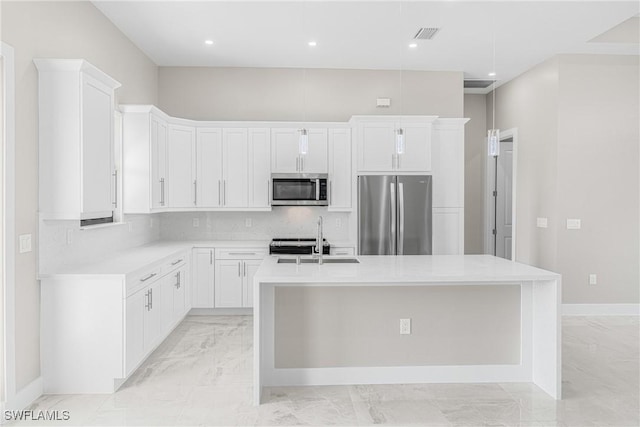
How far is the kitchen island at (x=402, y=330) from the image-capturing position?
3.53 m

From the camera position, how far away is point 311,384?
11.6 ft

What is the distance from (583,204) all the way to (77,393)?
18.4 ft

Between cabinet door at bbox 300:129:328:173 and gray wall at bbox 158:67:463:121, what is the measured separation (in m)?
0.49

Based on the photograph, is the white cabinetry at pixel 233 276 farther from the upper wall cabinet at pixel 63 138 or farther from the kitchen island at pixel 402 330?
the upper wall cabinet at pixel 63 138

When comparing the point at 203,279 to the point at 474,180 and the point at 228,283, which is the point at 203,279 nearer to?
the point at 228,283

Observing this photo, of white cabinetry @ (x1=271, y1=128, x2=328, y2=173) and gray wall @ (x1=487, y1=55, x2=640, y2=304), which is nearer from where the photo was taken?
gray wall @ (x1=487, y1=55, x2=640, y2=304)

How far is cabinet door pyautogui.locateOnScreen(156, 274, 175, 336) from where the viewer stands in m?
4.40

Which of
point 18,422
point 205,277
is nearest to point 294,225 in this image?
point 205,277

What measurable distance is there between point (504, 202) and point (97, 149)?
243 inches

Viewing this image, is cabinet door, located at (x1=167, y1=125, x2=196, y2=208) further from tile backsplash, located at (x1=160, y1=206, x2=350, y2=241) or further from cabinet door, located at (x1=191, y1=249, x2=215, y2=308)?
cabinet door, located at (x1=191, y1=249, x2=215, y2=308)

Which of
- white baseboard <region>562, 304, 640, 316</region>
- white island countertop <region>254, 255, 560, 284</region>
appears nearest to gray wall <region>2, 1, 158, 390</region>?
white island countertop <region>254, 255, 560, 284</region>

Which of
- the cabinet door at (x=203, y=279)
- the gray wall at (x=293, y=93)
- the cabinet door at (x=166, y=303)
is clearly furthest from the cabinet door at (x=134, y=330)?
the gray wall at (x=293, y=93)

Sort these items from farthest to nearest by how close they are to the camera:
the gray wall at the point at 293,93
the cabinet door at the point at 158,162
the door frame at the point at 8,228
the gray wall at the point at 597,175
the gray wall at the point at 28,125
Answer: the gray wall at the point at 293,93, the gray wall at the point at 597,175, the cabinet door at the point at 158,162, the gray wall at the point at 28,125, the door frame at the point at 8,228

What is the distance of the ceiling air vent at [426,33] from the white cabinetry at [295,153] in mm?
1564
